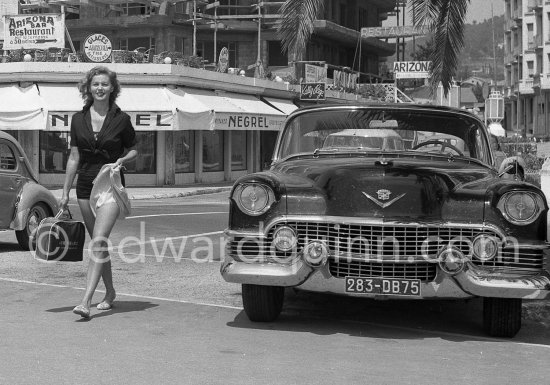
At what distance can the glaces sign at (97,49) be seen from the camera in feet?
106

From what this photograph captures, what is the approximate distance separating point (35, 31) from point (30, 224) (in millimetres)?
21993

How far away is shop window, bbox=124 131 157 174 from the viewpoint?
→ 107 ft

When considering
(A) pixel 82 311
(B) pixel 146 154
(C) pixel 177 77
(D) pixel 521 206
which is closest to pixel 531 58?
(C) pixel 177 77

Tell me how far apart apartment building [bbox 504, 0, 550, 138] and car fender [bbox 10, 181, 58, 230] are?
74.9m

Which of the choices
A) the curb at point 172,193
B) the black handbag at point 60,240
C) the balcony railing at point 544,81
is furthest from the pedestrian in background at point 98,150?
the balcony railing at point 544,81

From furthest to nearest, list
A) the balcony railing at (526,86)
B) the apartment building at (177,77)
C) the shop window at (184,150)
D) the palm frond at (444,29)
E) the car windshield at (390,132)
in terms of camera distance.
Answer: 1. the balcony railing at (526,86)
2. the shop window at (184,150)
3. the apartment building at (177,77)
4. the palm frond at (444,29)
5. the car windshield at (390,132)

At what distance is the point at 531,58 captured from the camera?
93.6m

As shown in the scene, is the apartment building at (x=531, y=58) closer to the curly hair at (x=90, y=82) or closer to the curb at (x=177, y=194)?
the curb at (x=177, y=194)

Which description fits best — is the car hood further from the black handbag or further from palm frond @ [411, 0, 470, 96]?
palm frond @ [411, 0, 470, 96]

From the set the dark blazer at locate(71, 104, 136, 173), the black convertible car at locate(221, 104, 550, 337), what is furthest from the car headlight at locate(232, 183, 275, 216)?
the dark blazer at locate(71, 104, 136, 173)

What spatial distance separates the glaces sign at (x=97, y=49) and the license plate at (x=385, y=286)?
26.7 metres

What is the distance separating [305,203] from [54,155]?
85.5 feet

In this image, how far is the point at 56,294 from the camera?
8.82 metres

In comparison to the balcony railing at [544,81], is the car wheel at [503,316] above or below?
below
